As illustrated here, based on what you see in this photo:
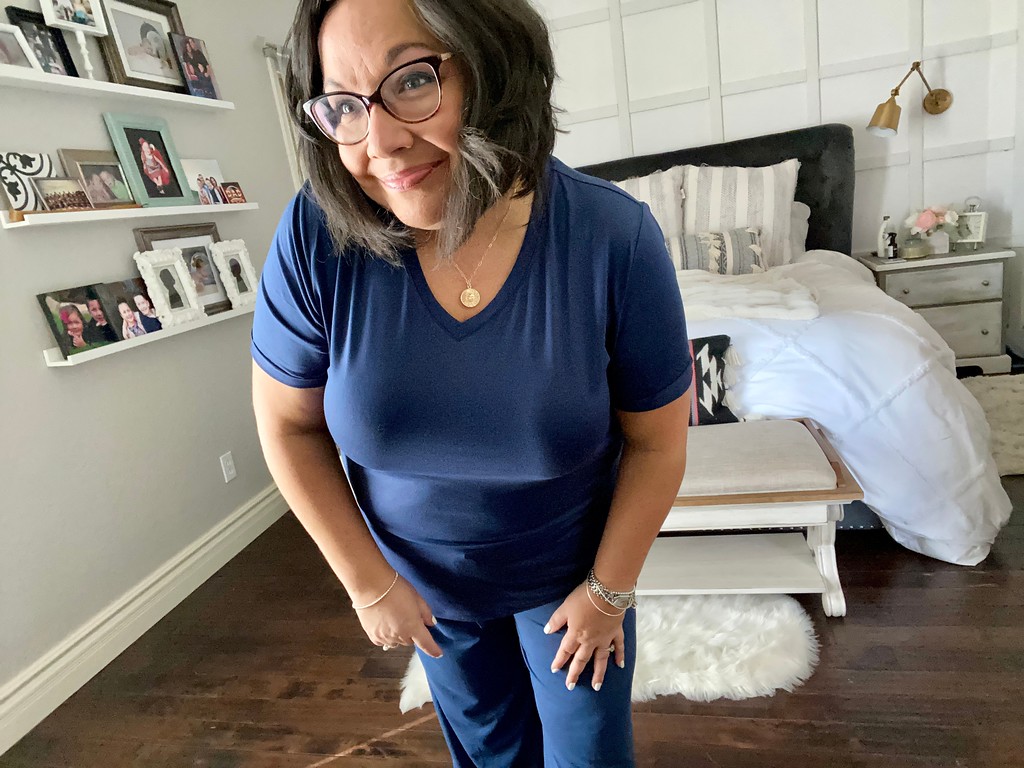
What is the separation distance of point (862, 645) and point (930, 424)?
63cm

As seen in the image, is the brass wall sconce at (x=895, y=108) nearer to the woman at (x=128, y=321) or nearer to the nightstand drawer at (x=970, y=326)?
the nightstand drawer at (x=970, y=326)

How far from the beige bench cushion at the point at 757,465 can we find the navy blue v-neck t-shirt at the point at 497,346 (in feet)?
3.14

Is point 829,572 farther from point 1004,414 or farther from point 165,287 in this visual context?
point 165,287

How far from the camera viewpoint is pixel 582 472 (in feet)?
2.67

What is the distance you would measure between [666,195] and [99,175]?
2404 mm

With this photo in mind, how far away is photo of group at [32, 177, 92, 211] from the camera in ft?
6.20

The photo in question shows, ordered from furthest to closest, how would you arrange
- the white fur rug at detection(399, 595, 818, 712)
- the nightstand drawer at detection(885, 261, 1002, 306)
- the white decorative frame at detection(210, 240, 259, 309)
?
1. the nightstand drawer at detection(885, 261, 1002, 306)
2. the white decorative frame at detection(210, 240, 259, 309)
3. the white fur rug at detection(399, 595, 818, 712)

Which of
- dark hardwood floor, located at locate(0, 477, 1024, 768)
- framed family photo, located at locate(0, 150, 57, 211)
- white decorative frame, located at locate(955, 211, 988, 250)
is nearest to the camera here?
dark hardwood floor, located at locate(0, 477, 1024, 768)

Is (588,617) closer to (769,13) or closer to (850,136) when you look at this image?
(850,136)

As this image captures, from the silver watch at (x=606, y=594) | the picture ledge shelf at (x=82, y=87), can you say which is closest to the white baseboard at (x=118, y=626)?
the picture ledge shelf at (x=82, y=87)

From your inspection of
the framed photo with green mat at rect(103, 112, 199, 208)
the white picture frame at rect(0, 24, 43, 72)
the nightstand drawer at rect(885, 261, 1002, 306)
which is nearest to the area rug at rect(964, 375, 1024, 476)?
the nightstand drawer at rect(885, 261, 1002, 306)

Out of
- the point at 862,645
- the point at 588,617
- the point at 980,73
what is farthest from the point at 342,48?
the point at 980,73

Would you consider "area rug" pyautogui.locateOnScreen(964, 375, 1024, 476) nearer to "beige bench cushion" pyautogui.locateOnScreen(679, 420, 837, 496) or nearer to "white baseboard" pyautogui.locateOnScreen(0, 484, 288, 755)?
"beige bench cushion" pyautogui.locateOnScreen(679, 420, 837, 496)

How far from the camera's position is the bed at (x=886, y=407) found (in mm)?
1787
